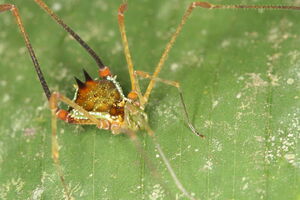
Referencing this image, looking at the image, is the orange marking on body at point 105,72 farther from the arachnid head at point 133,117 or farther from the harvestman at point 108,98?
the arachnid head at point 133,117

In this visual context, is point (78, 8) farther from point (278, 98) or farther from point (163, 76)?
point (278, 98)

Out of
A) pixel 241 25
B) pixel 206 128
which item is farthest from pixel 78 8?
pixel 206 128

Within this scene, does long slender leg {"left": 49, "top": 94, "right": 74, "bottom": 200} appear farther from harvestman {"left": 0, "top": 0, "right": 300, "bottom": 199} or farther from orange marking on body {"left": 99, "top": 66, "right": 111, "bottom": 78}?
orange marking on body {"left": 99, "top": 66, "right": 111, "bottom": 78}

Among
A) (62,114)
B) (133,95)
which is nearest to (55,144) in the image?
(62,114)

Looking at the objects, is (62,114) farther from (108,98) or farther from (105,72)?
(105,72)

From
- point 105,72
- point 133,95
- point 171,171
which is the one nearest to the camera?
point 171,171

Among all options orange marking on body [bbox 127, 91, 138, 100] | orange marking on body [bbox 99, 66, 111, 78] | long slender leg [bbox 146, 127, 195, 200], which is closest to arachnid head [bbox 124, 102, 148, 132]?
orange marking on body [bbox 127, 91, 138, 100]

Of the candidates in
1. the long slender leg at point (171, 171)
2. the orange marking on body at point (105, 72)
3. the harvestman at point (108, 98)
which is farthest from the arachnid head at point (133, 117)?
the orange marking on body at point (105, 72)

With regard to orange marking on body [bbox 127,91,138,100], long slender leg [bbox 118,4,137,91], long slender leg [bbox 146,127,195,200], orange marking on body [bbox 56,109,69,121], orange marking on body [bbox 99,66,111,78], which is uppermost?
long slender leg [bbox 118,4,137,91]
